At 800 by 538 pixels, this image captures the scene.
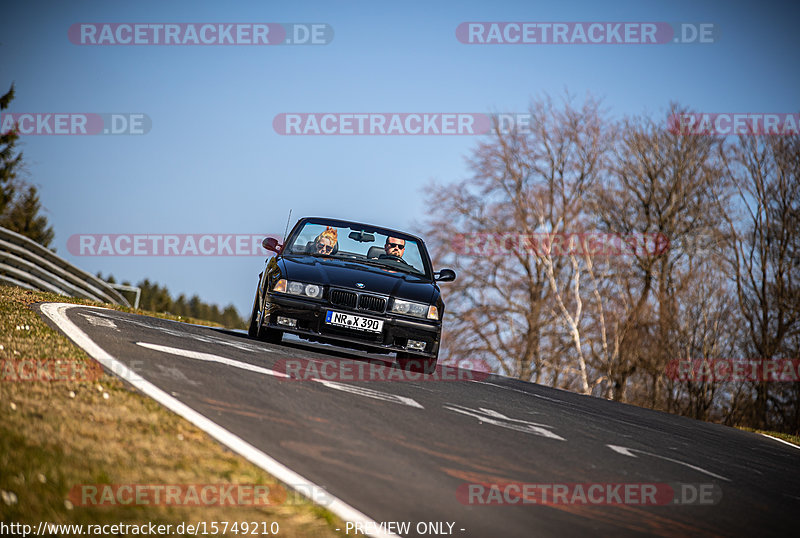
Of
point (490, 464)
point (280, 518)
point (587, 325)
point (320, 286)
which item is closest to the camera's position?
point (280, 518)

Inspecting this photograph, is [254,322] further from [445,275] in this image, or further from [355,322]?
[445,275]

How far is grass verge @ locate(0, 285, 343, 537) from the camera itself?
133 inches

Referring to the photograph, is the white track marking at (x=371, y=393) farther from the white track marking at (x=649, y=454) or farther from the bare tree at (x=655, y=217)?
the bare tree at (x=655, y=217)

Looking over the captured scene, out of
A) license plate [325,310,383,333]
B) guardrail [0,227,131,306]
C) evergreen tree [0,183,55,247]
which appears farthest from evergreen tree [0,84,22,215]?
license plate [325,310,383,333]

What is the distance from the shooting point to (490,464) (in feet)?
17.0

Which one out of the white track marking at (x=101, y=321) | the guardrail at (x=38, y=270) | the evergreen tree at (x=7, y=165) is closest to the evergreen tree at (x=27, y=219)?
the evergreen tree at (x=7, y=165)

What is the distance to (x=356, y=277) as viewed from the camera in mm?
10312

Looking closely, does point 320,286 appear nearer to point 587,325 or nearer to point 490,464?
point 490,464

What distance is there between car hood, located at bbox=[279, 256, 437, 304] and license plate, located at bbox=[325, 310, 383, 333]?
0.36 metres

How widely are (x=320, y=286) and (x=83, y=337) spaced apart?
9.63 ft

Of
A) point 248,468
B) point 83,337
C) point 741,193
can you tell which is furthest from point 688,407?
point 248,468

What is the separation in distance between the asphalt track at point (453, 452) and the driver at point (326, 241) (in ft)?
8.05

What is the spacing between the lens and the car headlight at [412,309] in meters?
10.0

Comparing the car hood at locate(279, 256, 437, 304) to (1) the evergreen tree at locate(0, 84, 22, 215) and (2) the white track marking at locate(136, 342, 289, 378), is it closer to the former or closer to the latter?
(2) the white track marking at locate(136, 342, 289, 378)
